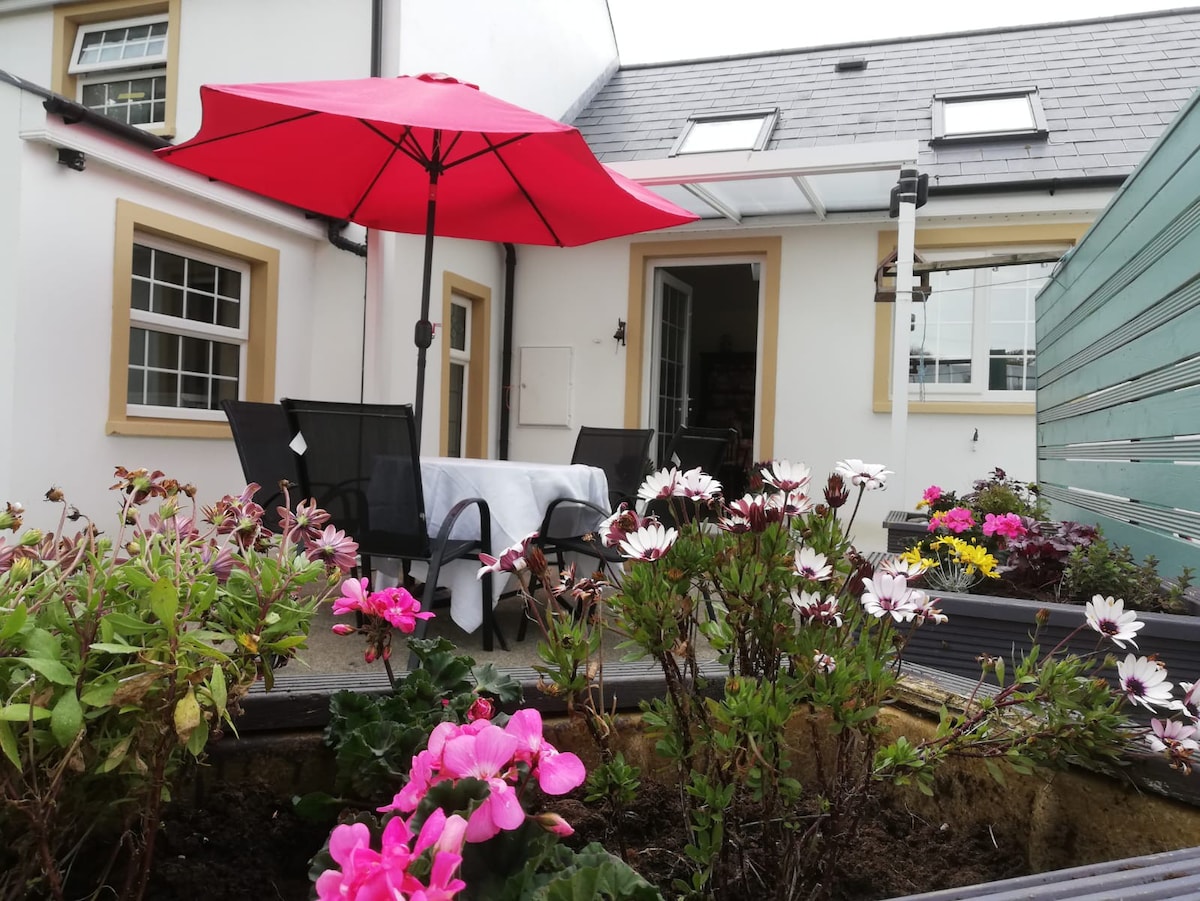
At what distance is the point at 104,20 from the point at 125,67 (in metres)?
0.48

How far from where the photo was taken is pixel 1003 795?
1.10 metres

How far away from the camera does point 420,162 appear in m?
4.05

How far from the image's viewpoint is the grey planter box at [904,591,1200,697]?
1911mm

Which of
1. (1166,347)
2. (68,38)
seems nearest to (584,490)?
(1166,347)

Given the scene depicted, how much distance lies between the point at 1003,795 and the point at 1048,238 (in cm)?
630

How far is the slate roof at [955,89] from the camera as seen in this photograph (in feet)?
21.9

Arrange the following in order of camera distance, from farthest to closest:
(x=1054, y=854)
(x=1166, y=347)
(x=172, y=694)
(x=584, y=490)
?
(x=584, y=490), (x=1166, y=347), (x=1054, y=854), (x=172, y=694)

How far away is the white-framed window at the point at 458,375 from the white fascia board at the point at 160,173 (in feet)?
4.88

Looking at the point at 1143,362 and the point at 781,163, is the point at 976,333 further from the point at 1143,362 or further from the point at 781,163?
the point at 1143,362

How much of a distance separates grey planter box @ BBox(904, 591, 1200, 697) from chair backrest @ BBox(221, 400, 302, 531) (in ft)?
8.62

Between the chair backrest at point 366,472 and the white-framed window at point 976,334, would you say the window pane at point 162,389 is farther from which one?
the white-framed window at point 976,334

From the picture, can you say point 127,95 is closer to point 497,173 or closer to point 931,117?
point 497,173

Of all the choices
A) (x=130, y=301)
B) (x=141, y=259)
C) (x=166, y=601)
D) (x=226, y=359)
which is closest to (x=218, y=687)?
(x=166, y=601)

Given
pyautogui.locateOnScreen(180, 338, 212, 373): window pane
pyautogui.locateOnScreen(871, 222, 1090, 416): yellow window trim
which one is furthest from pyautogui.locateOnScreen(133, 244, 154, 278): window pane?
pyautogui.locateOnScreen(871, 222, 1090, 416): yellow window trim
